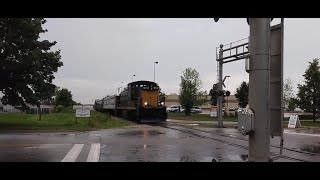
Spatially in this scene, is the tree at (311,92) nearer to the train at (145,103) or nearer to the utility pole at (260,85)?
the train at (145,103)

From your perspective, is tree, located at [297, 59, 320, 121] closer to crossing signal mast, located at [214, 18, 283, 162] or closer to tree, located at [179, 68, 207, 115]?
tree, located at [179, 68, 207, 115]

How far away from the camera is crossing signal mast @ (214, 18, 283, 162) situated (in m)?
5.61

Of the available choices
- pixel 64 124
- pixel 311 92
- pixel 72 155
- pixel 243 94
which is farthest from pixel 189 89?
pixel 72 155

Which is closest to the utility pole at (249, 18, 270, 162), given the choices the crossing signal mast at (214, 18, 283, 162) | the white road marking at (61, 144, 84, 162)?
the crossing signal mast at (214, 18, 283, 162)

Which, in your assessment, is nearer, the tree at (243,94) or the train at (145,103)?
the train at (145,103)

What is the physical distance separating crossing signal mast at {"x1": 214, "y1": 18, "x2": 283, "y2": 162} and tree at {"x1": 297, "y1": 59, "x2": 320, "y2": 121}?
47.3 metres

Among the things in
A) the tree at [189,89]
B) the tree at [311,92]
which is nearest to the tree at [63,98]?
the tree at [189,89]

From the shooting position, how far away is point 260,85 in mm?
5809

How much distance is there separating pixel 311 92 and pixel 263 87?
4835 cm

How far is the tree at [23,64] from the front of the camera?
1073 inches

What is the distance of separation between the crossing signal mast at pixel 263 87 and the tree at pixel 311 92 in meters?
47.3

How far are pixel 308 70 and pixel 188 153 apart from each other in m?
42.6
